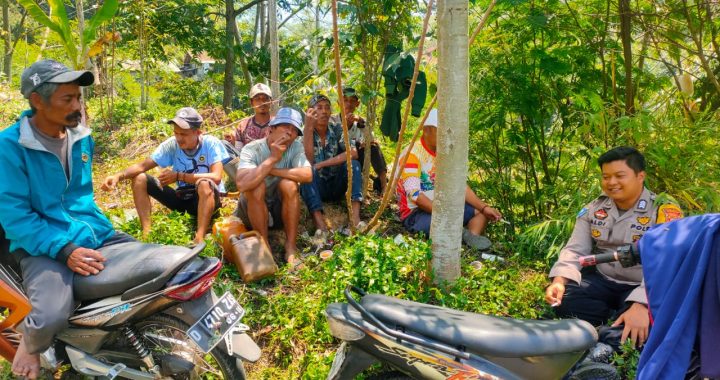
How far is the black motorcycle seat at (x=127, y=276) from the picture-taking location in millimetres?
2709

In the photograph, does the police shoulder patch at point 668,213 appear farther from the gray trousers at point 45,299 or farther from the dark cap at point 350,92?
the gray trousers at point 45,299

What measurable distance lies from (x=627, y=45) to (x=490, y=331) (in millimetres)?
3040

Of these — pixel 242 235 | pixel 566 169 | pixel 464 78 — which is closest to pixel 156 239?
pixel 242 235

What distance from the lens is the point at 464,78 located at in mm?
3137

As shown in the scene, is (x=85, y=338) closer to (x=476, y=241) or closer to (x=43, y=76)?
(x=43, y=76)

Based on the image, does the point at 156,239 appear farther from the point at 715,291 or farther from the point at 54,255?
the point at 715,291

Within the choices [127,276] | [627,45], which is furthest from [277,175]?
[627,45]

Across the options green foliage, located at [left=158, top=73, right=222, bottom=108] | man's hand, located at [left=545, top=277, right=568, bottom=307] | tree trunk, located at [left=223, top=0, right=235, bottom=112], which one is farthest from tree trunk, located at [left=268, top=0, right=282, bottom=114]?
green foliage, located at [left=158, top=73, right=222, bottom=108]

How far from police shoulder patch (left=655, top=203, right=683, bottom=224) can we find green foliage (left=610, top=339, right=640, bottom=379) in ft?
2.73

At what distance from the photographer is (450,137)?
322 cm

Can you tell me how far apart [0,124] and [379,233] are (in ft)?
31.5

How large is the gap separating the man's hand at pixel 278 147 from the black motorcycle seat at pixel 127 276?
1.47 meters

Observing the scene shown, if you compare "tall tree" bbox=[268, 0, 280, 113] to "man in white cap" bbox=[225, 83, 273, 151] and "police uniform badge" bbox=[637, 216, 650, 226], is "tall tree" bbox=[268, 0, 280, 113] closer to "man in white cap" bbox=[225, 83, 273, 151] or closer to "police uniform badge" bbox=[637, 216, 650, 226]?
"man in white cap" bbox=[225, 83, 273, 151]

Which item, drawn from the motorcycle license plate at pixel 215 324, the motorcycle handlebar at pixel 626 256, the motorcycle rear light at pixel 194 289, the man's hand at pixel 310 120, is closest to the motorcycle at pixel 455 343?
the motorcycle handlebar at pixel 626 256
